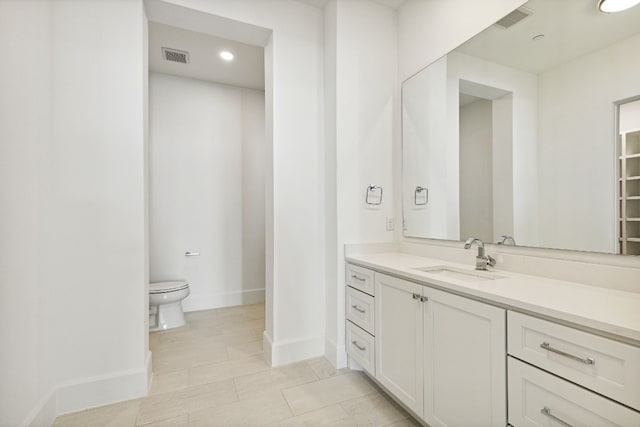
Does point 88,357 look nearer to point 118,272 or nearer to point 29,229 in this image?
point 118,272

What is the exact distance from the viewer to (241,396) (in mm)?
1790

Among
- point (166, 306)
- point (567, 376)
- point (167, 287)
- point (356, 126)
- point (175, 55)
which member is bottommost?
point (166, 306)

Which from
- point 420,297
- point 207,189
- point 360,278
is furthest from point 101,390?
point 207,189

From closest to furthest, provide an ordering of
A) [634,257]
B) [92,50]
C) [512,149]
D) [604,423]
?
[604,423]
[634,257]
[512,149]
[92,50]

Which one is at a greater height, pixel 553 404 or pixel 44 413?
pixel 553 404

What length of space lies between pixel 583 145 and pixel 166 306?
135 inches

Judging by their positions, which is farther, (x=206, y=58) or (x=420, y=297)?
(x=206, y=58)

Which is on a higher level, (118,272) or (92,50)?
(92,50)

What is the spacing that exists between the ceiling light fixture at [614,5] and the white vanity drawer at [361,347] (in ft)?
6.47

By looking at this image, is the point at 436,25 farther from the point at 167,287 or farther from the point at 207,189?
the point at 167,287

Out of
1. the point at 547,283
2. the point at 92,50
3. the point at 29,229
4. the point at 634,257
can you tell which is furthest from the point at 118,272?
the point at 634,257

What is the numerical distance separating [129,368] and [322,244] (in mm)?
1501

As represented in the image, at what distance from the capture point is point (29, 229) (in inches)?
58.0

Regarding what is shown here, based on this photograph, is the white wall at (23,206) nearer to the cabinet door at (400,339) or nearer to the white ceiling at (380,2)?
the white ceiling at (380,2)
